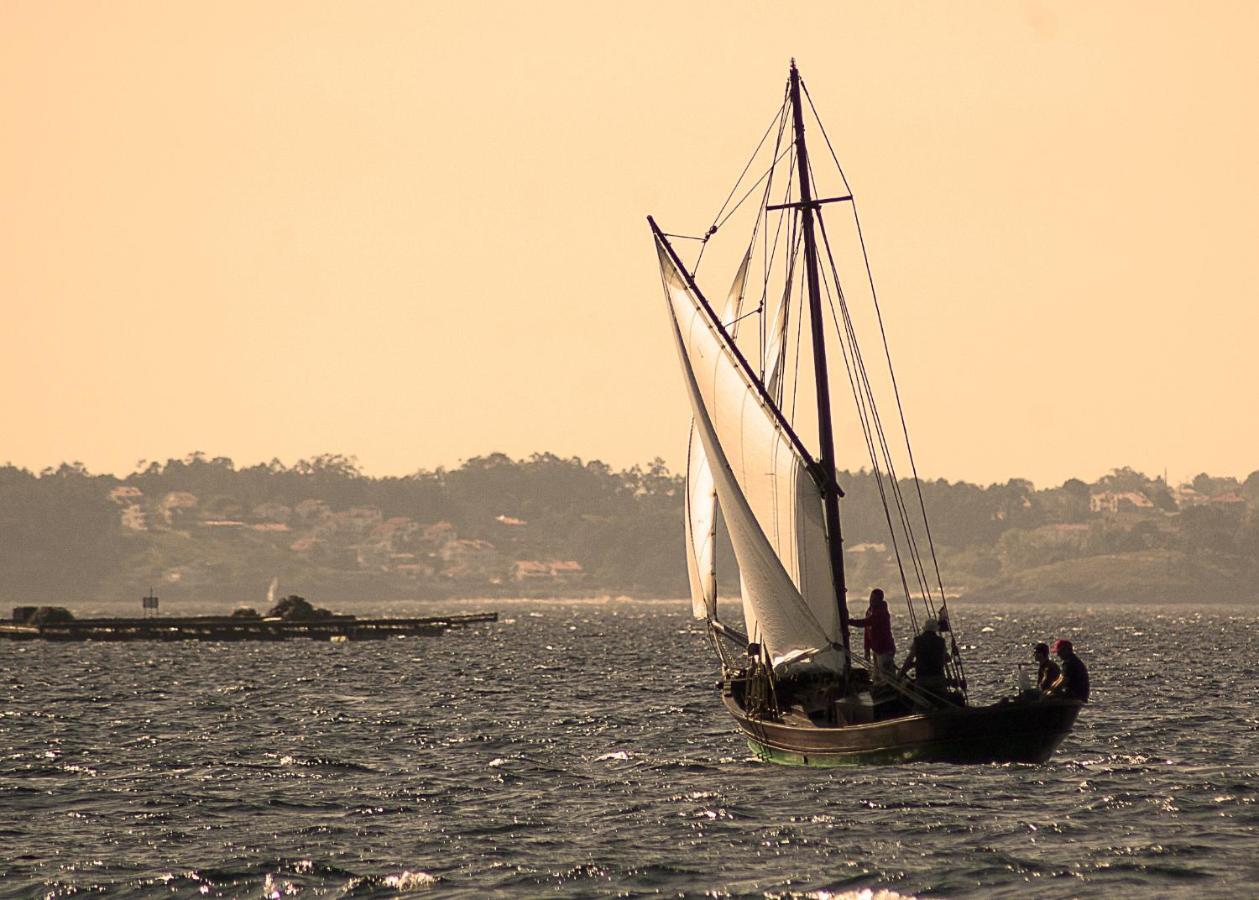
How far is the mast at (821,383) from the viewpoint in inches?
1565

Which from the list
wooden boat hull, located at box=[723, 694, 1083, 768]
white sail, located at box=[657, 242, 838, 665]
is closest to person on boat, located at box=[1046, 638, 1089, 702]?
wooden boat hull, located at box=[723, 694, 1083, 768]

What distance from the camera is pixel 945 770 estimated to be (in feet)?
122

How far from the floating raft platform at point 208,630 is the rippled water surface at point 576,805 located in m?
62.7

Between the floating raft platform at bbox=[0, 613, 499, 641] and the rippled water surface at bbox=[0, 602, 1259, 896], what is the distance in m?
62.7

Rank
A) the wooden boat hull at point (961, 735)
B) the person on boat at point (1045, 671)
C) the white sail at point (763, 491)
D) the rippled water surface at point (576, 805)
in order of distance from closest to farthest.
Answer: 1. the rippled water surface at point (576, 805)
2. the wooden boat hull at point (961, 735)
3. the person on boat at point (1045, 671)
4. the white sail at point (763, 491)

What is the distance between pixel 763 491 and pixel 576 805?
7.69 metres

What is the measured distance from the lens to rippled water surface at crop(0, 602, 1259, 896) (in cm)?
2783

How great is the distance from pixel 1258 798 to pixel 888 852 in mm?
8688

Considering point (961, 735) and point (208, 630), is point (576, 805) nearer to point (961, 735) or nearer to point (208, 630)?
point (961, 735)

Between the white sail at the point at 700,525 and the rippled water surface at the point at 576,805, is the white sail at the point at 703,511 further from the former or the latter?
the rippled water surface at the point at 576,805

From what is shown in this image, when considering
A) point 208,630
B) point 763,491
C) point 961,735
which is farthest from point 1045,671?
point 208,630

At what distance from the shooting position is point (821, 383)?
137 ft

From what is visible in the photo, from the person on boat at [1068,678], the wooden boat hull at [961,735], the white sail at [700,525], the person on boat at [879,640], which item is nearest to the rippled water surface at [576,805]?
the wooden boat hull at [961,735]

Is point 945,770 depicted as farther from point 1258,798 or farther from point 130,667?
point 130,667
